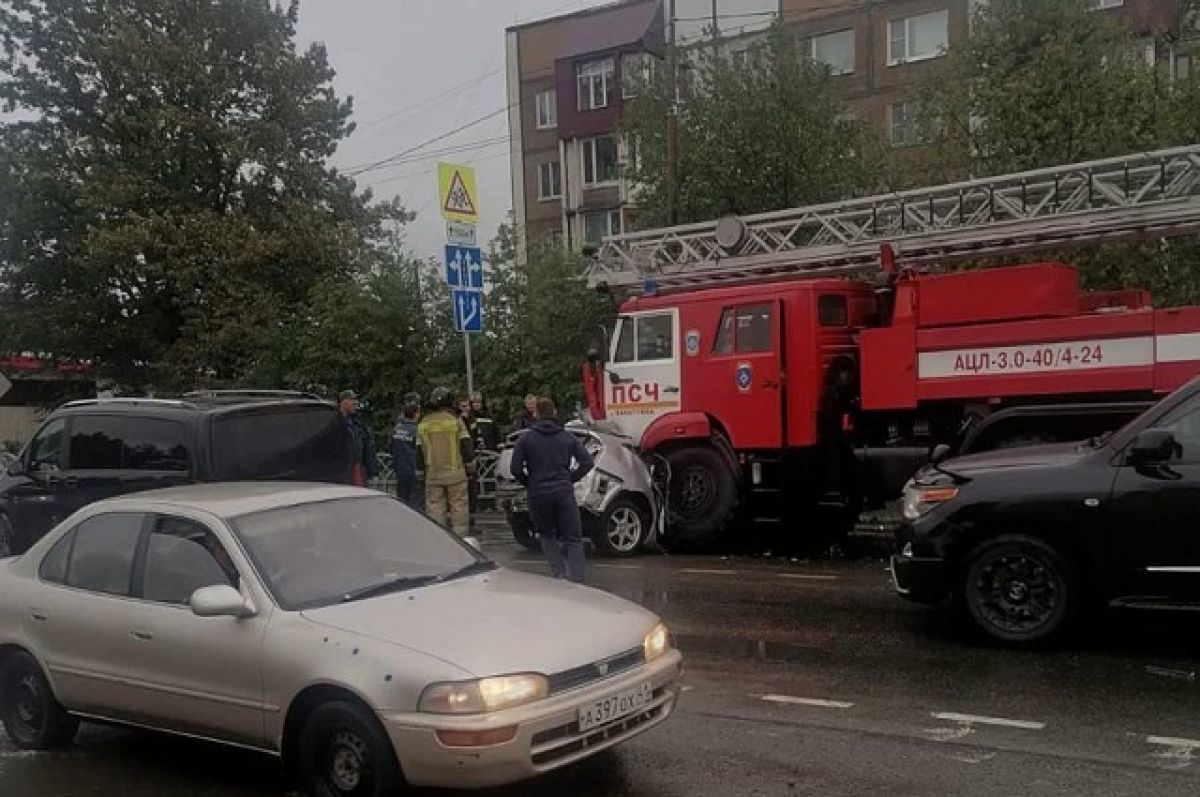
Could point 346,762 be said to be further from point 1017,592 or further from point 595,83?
point 595,83

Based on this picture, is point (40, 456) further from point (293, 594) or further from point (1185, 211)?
point (1185, 211)

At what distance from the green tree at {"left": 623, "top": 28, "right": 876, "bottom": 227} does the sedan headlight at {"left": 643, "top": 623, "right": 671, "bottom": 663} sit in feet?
53.4

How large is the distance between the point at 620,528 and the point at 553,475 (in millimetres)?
3885

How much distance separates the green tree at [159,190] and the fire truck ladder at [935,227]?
13.6 metres

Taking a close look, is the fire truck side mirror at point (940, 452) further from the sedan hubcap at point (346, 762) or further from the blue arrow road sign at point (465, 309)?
the sedan hubcap at point (346, 762)

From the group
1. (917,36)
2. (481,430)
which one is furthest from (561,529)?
(917,36)

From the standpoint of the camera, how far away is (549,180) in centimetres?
4850

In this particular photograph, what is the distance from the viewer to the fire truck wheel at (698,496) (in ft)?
42.0

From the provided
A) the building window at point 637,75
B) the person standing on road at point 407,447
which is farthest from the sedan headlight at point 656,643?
the building window at point 637,75

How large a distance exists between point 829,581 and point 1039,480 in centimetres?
348

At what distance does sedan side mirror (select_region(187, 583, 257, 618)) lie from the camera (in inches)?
200

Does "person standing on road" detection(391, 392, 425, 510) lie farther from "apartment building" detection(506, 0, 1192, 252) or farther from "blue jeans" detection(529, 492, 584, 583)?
"apartment building" detection(506, 0, 1192, 252)

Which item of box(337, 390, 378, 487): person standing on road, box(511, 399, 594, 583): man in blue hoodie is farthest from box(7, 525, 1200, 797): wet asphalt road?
box(337, 390, 378, 487): person standing on road

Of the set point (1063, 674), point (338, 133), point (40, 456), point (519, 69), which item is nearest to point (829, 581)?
point (1063, 674)
